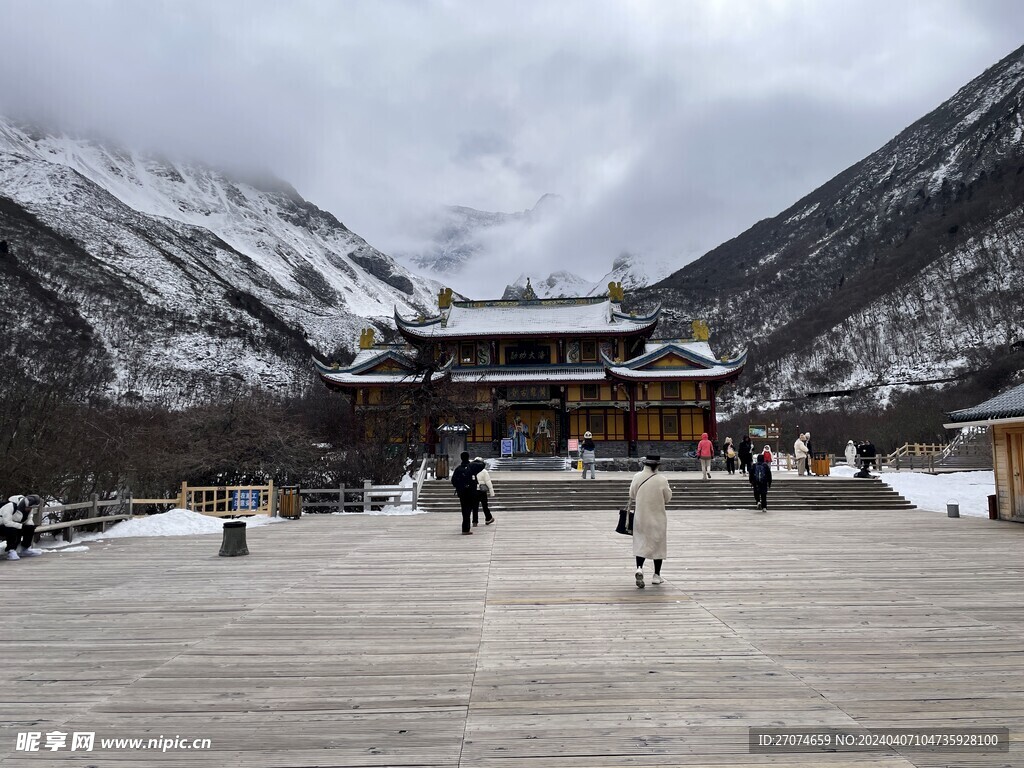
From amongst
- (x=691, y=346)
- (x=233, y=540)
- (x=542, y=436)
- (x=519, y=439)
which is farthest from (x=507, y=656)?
(x=691, y=346)

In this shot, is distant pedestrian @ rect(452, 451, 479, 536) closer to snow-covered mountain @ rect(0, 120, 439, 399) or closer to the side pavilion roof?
the side pavilion roof

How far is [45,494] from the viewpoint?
15.1 meters

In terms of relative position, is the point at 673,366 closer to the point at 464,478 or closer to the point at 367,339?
the point at 367,339

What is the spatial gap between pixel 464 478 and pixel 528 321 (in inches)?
1145

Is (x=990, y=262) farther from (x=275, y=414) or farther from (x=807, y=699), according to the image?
(x=807, y=699)

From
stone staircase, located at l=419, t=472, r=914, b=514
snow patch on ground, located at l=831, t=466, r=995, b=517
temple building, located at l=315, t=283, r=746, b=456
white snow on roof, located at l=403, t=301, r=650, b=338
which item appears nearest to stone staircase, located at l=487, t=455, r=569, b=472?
temple building, located at l=315, t=283, r=746, b=456

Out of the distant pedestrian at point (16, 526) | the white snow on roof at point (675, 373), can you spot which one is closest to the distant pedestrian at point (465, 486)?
the distant pedestrian at point (16, 526)

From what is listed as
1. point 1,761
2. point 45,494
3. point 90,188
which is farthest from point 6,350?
point 90,188

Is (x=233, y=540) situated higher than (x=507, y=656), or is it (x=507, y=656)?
(x=233, y=540)

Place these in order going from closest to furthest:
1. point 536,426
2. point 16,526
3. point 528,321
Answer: point 16,526
point 536,426
point 528,321

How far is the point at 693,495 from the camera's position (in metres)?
20.4

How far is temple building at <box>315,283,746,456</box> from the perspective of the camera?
36.0 m

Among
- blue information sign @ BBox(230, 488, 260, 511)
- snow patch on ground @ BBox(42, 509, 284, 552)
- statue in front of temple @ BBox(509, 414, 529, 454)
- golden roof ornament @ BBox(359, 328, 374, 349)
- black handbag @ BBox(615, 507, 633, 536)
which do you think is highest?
golden roof ornament @ BBox(359, 328, 374, 349)

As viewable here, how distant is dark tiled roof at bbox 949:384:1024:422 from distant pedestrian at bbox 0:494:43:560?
1943 cm
